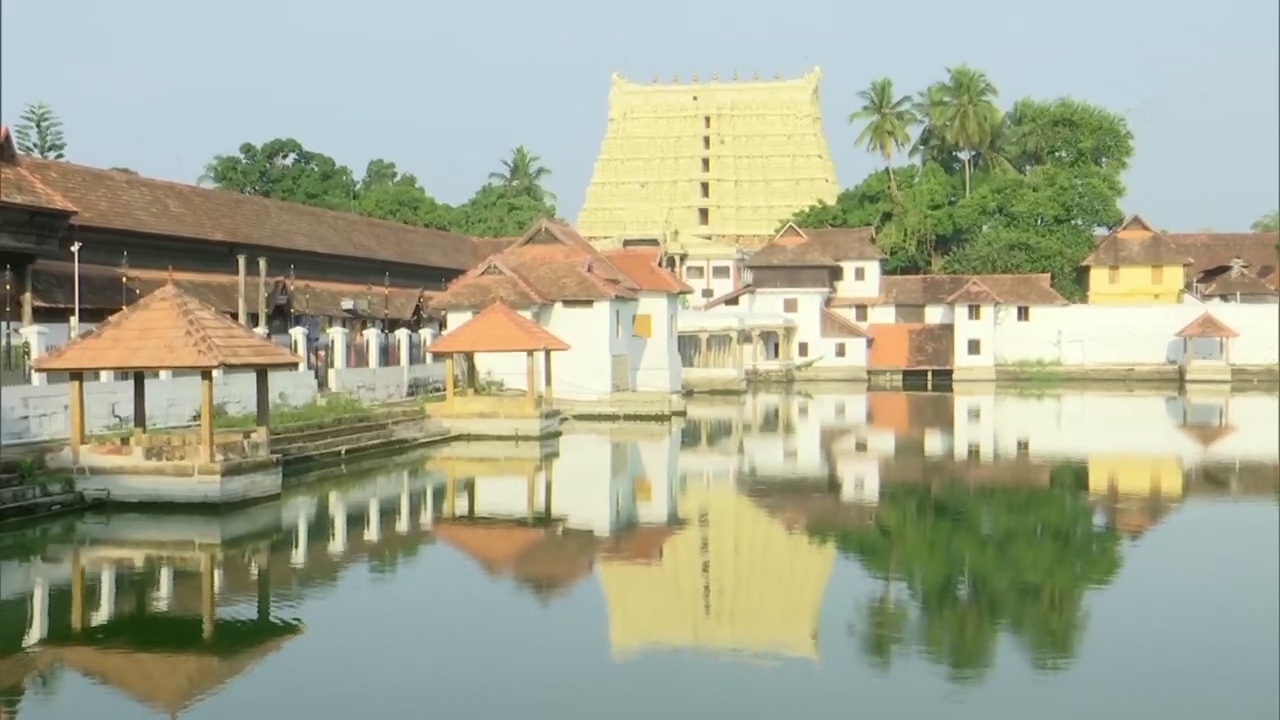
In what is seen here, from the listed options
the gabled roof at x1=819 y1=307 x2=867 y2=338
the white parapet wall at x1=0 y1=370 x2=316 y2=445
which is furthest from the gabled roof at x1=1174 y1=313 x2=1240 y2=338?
the white parapet wall at x1=0 y1=370 x2=316 y2=445

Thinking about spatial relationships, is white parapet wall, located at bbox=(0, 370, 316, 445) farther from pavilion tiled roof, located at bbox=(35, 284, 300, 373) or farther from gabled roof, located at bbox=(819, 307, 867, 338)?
gabled roof, located at bbox=(819, 307, 867, 338)

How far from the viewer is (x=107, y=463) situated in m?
16.2

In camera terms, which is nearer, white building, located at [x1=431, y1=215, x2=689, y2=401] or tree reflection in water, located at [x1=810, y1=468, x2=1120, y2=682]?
tree reflection in water, located at [x1=810, y1=468, x2=1120, y2=682]

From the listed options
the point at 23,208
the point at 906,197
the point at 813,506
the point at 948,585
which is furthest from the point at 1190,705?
the point at 906,197

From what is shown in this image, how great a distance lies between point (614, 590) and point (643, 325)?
72.6ft

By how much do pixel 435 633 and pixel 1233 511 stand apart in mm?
11472

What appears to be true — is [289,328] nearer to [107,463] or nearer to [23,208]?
[23,208]

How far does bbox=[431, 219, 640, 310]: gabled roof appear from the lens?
29.8 m

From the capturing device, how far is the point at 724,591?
12.9m

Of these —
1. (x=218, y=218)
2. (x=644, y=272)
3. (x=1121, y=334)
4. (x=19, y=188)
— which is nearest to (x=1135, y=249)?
(x=1121, y=334)

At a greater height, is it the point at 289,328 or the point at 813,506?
the point at 289,328

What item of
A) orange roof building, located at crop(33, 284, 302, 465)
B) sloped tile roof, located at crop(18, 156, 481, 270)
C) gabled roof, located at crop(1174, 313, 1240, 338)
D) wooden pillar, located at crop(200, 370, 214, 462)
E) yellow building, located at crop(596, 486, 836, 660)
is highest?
sloped tile roof, located at crop(18, 156, 481, 270)

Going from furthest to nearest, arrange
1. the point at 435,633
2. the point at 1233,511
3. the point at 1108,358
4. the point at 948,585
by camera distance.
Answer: the point at 1108,358, the point at 1233,511, the point at 948,585, the point at 435,633

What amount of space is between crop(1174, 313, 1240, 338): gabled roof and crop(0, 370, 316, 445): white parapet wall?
31873 mm
